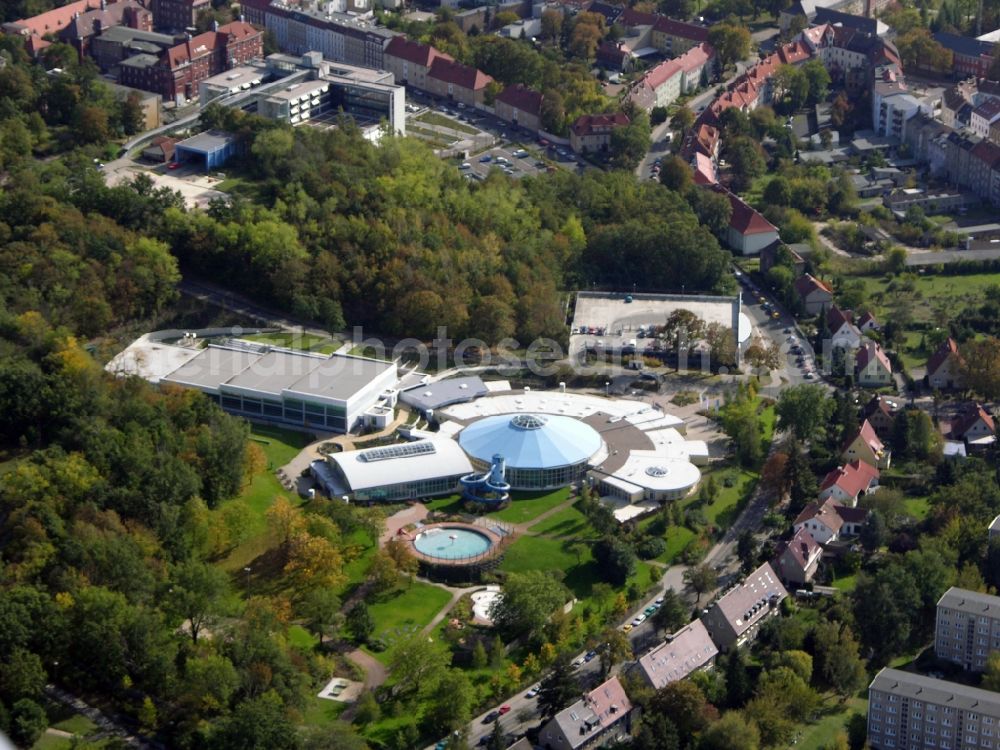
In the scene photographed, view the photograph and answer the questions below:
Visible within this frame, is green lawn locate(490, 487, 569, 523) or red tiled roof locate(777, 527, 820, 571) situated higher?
red tiled roof locate(777, 527, 820, 571)

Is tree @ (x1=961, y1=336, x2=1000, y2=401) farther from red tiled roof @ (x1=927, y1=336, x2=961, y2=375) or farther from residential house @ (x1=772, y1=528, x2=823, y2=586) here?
residential house @ (x1=772, y1=528, x2=823, y2=586)

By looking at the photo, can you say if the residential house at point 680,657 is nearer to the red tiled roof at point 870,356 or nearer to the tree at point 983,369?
the red tiled roof at point 870,356

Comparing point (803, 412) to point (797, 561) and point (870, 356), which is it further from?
point (797, 561)

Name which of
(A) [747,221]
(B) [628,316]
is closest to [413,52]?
(A) [747,221]

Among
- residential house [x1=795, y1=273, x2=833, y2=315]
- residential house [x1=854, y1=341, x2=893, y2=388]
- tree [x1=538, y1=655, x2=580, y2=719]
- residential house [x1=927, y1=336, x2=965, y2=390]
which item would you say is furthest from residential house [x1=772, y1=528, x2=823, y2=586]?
residential house [x1=795, y1=273, x2=833, y2=315]

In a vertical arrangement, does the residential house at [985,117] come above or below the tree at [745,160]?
above

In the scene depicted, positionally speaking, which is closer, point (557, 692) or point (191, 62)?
point (557, 692)

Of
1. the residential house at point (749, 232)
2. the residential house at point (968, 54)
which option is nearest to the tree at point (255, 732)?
the residential house at point (749, 232)
